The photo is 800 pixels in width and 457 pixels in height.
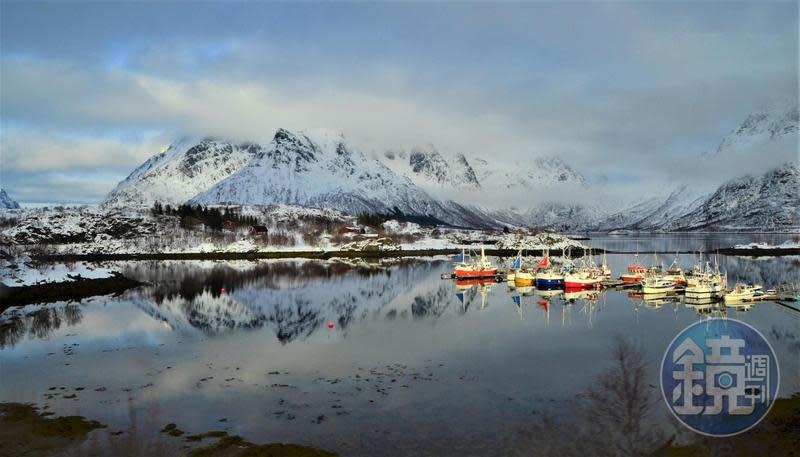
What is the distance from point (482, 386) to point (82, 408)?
18021mm

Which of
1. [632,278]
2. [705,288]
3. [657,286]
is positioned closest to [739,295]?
[705,288]

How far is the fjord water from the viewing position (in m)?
21.5

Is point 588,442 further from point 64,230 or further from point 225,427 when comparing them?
point 64,230

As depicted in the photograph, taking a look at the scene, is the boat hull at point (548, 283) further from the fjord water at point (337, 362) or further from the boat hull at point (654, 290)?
the boat hull at point (654, 290)

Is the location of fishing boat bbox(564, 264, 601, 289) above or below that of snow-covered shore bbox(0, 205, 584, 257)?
below

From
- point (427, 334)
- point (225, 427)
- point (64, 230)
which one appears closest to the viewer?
point (225, 427)

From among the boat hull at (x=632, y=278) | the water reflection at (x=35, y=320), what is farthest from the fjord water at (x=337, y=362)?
the boat hull at (x=632, y=278)

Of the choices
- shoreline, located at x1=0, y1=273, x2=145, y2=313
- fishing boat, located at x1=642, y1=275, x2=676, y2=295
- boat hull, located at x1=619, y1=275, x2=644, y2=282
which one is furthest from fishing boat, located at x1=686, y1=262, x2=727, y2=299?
shoreline, located at x1=0, y1=273, x2=145, y2=313

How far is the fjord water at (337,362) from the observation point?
21453mm

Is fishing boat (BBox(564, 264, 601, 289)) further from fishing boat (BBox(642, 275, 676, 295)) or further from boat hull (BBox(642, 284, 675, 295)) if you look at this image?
boat hull (BBox(642, 284, 675, 295))

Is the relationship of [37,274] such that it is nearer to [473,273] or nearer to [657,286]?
[473,273]

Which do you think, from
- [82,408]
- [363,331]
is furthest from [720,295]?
[82,408]

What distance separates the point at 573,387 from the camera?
86.6 ft

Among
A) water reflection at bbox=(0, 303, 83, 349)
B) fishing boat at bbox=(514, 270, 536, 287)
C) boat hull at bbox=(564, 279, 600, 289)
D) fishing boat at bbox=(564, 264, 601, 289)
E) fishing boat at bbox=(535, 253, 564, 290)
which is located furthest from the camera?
fishing boat at bbox=(514, 270, 536, 287)
